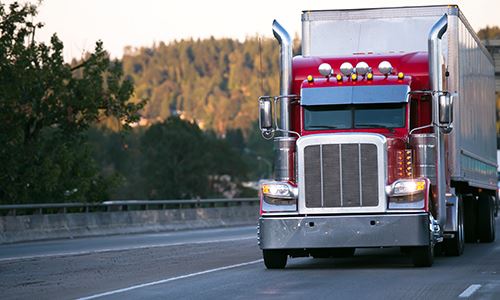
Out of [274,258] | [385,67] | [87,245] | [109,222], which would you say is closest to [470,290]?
[274,258]

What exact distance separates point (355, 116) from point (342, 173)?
1.14 metres

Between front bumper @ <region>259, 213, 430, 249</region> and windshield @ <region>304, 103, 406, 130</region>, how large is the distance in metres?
1.57

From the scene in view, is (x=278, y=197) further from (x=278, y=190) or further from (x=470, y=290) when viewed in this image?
(x=470, y=290)

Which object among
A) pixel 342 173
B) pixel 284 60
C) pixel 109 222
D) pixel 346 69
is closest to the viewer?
pixel 342 173

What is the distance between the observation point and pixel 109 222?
40.6 m

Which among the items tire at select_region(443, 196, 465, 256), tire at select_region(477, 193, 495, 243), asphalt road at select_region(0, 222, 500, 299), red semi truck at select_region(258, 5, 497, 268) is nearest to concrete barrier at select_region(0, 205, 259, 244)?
asphalt road at select_region(0, 222, 500, 299)

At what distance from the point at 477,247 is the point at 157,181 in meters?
134

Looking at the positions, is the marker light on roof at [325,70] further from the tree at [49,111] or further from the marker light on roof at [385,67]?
the tree at [49,111]

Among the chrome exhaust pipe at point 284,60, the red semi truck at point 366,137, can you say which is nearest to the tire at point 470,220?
the red semi truck at point 366,137

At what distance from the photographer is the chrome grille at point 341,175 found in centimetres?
2000

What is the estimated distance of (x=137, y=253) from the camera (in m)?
27.1

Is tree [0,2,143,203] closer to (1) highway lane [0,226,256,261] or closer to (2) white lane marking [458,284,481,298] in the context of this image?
(1) highway lane [0,226,256,261]

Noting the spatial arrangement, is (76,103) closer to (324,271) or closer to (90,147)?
(90,147)

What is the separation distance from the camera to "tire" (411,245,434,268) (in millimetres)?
20203
